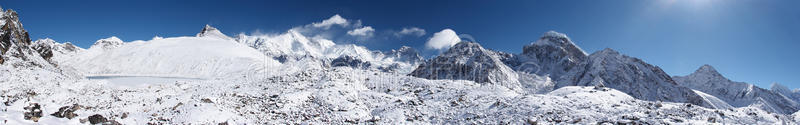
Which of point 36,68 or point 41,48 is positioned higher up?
point 41,48

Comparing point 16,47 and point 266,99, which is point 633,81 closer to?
point 266,99

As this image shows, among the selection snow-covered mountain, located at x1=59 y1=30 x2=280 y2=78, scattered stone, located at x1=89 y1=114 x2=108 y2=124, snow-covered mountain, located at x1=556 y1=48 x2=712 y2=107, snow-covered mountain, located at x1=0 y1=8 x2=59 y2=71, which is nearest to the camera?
scattered stone, located at x1=89 y1=114 x2=108 y2=124

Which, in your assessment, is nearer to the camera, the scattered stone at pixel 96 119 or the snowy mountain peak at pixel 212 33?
the scattered stone at pixel 96 119

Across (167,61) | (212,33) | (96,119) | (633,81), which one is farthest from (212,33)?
(633,81)

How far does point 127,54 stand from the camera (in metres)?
55.3

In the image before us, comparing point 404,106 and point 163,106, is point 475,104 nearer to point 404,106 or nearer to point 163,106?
point 404,106

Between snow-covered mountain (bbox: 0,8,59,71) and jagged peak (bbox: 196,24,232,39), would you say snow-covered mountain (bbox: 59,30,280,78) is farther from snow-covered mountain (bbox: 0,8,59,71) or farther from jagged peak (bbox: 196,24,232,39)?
jagged peak (bbox: 196,24,232,39)

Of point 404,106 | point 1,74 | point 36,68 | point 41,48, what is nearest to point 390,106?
point 404,106

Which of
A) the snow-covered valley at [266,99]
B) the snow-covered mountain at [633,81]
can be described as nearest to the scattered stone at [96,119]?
the snow-covered valley at [266,99]

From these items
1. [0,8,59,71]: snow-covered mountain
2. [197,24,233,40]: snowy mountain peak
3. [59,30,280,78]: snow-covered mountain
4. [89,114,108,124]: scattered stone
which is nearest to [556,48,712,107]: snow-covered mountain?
[59,30,280,78]: snow-covered mountain

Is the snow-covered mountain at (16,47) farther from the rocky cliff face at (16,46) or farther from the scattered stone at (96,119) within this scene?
the scattered stone at (96,119)

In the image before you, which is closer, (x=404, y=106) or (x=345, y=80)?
(x=404, y=106)

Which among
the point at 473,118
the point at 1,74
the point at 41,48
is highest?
the point at 41,48

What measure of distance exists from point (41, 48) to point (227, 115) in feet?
156
